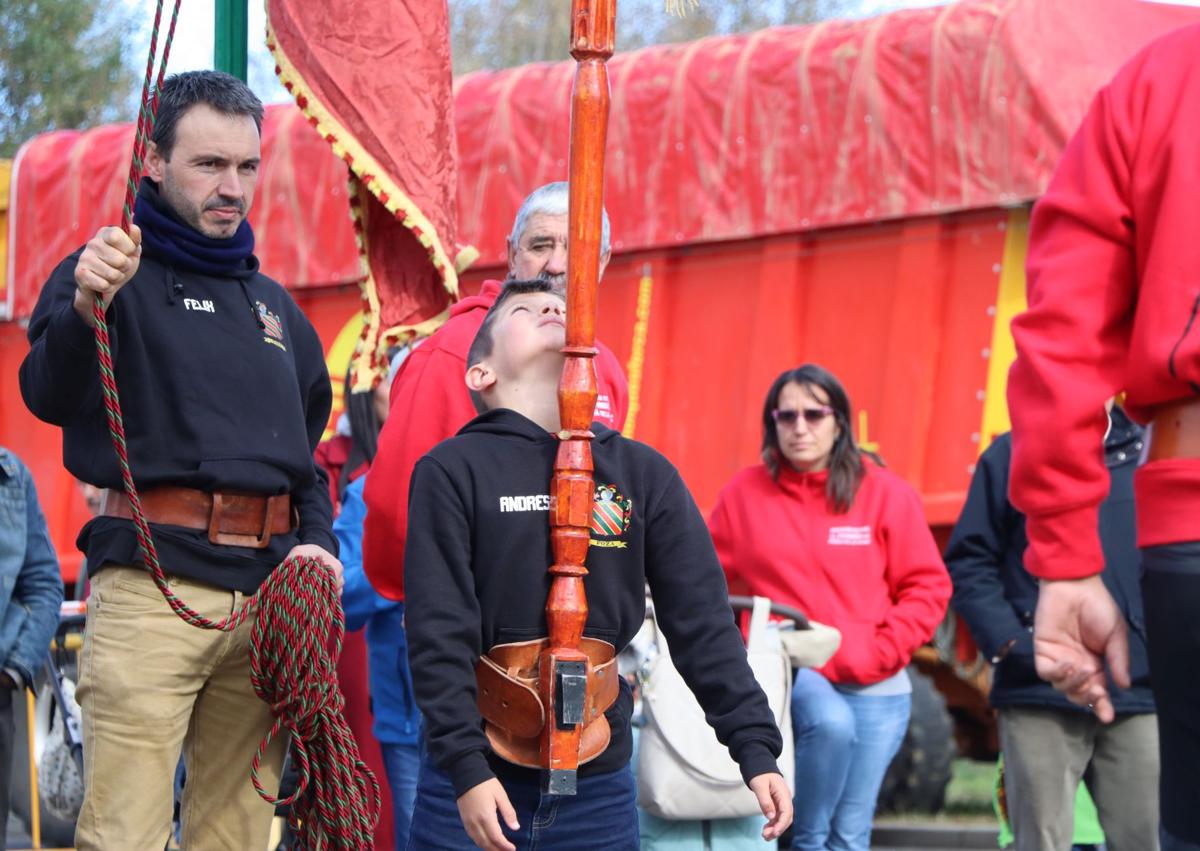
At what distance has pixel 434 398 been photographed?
4109 millimetres

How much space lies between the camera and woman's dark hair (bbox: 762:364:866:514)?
632 centimetres

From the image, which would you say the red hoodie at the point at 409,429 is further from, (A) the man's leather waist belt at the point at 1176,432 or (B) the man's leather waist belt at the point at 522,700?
(A) the man's leather waist belt at the point at 1176,432

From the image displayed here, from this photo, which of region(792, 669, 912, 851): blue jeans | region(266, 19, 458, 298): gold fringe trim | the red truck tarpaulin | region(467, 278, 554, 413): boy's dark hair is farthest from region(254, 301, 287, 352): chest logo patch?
the red truck tarpaulin

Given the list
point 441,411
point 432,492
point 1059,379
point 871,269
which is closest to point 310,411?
point 441,411

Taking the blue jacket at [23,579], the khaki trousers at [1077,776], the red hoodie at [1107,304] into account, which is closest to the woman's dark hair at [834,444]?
the khaki trousers at [1077,776]

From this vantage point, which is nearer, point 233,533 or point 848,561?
point 233,533

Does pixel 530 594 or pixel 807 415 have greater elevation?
pixel 807 415

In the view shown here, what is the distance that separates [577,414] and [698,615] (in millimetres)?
519

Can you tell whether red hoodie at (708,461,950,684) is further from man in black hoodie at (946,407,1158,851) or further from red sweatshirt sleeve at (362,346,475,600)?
red sweatshirt sleeve at (362,346,475,600)

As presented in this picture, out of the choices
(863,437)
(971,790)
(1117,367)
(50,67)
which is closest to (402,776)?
(863,437)

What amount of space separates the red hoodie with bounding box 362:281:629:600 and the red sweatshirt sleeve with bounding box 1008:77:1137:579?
1.42 metres

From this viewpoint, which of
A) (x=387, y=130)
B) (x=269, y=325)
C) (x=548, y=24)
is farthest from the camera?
(x=548, y=24)

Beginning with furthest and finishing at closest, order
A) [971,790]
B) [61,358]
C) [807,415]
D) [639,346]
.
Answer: [971,790] → [639,346] → [807,415] → [61,358]

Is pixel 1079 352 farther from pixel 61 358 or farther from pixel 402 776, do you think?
pixel 402 776
